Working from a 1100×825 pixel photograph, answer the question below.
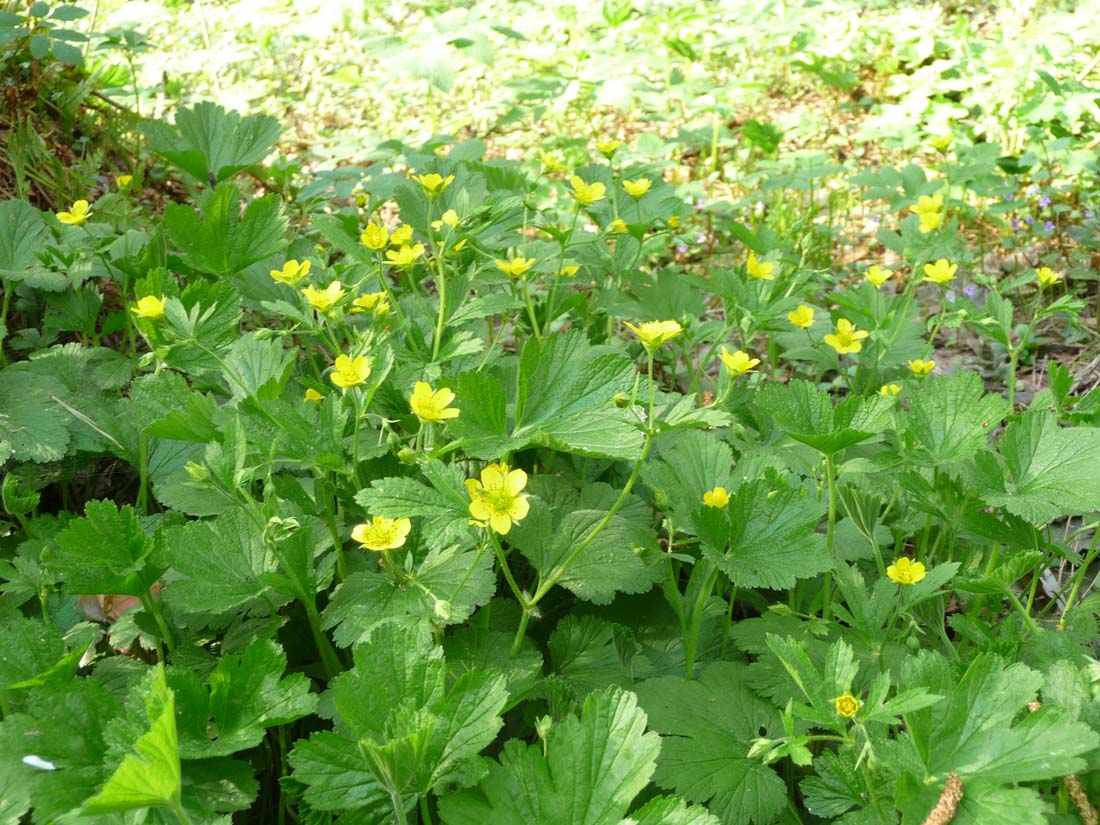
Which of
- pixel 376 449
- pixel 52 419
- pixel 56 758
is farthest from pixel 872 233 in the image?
pixel 56 758

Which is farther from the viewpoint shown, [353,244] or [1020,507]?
[353,244]

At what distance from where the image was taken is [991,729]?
1.15 metres

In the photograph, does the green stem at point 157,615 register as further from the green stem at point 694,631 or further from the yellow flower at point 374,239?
the green stem at point 694,631

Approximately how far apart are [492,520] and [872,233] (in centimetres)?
304

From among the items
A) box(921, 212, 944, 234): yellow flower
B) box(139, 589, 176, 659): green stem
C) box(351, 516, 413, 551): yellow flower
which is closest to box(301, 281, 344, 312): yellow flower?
box(351, 516, 413, 551): yellow flower

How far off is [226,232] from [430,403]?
0.86 m

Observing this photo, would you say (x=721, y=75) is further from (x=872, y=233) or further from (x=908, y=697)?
(x=908, y=697)

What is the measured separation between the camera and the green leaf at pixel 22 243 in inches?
79.7

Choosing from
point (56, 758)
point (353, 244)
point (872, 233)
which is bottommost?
point (872, 233)

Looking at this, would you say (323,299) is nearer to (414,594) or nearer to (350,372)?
(350,372)

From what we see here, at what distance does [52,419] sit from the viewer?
5.75 feet

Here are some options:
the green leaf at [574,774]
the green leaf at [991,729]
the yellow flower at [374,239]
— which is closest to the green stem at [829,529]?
the green leaf at [991,729]

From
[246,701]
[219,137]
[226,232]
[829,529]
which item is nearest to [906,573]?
[829,529]

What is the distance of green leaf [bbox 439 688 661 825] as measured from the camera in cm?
113
